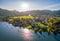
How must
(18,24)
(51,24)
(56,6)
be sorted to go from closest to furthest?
1. (56,6)
2. (51,24)
3. (18,24)

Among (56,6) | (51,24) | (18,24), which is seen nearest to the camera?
(56,6)

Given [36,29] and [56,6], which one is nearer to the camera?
[56,6]

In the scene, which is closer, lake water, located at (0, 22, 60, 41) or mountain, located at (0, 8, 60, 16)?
lake water, located at (0, 22, 60, 41)

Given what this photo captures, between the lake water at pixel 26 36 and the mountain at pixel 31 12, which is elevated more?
the mountain at pixel 31 12

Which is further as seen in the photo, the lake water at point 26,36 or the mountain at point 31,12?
the mountain at point 31,12

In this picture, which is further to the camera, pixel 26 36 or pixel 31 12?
pixel 31 12

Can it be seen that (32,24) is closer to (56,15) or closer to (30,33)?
(30,33)

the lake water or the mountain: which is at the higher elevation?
the mountain

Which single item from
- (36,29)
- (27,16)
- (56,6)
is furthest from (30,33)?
(56,6)

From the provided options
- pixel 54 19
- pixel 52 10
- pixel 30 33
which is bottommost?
pixel 30 33

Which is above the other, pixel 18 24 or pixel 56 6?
pixel 56 6

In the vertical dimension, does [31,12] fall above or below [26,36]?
above
